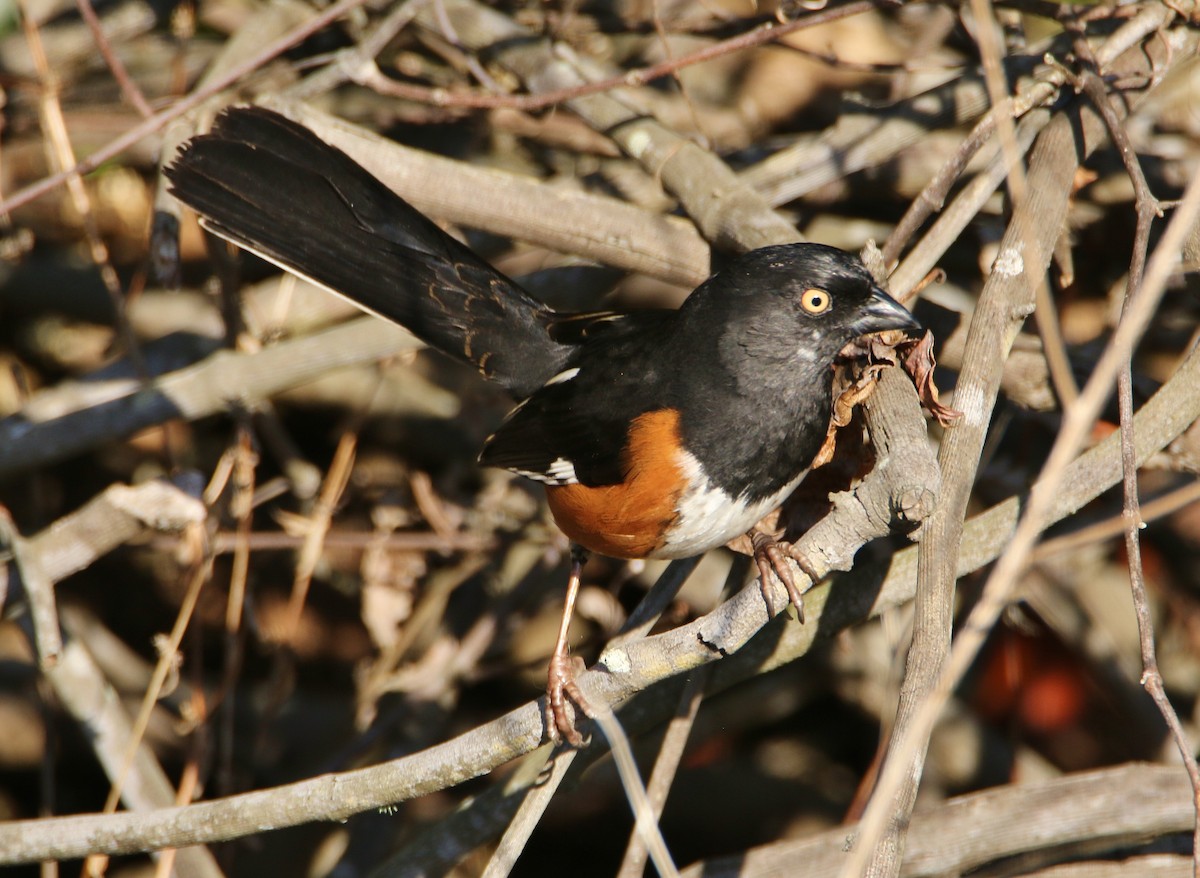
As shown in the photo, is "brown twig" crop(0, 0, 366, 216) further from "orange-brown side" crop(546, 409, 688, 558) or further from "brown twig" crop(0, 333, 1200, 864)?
"brown twig" crop(0, 333, 1200, 864)

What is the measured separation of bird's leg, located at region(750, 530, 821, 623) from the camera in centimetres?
171

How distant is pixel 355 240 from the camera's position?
2.55 m

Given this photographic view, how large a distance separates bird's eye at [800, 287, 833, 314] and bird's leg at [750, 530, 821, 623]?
0.45m

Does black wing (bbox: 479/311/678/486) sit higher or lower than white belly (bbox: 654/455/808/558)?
higher

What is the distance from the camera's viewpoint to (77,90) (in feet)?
11.1

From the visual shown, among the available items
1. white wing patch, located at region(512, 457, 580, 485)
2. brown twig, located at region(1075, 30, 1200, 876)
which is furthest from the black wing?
brown twig, located at region(1075, 30, 1200, 876)

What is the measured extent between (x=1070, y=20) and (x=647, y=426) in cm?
121

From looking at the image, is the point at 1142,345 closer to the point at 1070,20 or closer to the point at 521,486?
the point at 1070,20

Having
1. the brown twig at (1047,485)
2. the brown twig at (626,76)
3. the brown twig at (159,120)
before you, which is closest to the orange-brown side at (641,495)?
the brown twig at (626,76)

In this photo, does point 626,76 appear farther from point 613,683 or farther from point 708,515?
point 613,683

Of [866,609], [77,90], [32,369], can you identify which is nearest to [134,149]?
[77,90]

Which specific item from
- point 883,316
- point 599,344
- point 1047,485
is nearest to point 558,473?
point 599,344

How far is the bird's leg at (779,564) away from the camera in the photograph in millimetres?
1705

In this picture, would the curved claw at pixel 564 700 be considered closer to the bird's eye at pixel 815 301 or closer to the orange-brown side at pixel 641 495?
the orange-brown side at pixel 641 495
